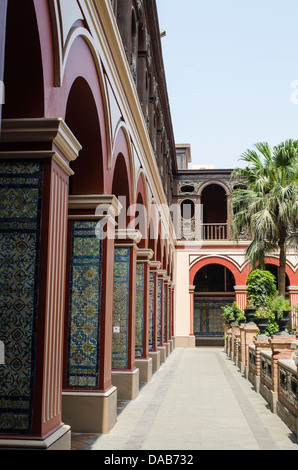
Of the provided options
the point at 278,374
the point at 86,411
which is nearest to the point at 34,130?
the point at 86,411

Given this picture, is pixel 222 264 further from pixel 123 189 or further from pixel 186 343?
pixel 123 189

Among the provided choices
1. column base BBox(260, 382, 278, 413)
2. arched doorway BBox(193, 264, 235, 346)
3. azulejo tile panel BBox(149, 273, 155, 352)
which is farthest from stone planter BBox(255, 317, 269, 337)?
arched doorway BBox(193, 264, 235, 346)

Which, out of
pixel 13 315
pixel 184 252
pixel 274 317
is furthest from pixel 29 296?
pixel 184 252

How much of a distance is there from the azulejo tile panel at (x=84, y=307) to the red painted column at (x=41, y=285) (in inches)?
95.9

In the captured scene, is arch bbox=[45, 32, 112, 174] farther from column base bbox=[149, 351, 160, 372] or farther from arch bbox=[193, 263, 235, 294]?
arch bbox=[193, 263, 235, 294]

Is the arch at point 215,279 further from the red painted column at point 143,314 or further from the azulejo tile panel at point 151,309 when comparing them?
the red painted column at point 143,314

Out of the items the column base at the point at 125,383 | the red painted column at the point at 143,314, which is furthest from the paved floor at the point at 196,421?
the red painted column at the point at 143,314

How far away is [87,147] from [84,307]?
2321mm

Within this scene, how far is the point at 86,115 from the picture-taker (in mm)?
7340

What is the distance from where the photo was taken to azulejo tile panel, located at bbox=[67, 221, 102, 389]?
7.56 m

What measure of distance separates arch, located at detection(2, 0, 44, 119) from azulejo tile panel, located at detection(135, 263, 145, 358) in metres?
8.51

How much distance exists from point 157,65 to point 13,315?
13958mm

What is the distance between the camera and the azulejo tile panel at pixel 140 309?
12.9 meters

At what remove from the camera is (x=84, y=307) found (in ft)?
25.2
